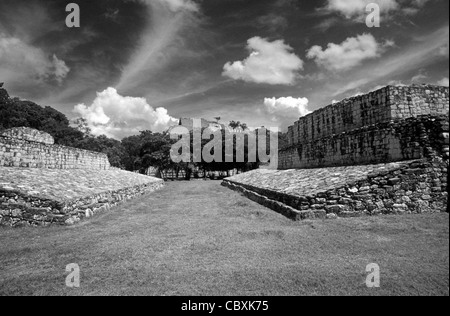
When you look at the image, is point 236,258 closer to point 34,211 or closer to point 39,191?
point 34,211

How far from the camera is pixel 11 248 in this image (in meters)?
6.13

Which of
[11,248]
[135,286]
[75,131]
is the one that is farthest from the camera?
[75,131]

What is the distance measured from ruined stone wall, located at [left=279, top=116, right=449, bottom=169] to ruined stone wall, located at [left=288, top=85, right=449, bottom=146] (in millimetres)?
833

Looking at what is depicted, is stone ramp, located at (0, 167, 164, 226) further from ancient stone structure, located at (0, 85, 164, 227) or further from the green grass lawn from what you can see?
the green grass lawn

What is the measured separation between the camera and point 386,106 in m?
11.5

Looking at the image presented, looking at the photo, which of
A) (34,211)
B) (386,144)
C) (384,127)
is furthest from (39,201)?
(384,127)

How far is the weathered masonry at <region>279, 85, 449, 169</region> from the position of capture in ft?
28.3

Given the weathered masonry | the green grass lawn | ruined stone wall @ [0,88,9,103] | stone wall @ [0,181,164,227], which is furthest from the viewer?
ruined stone wall @ [0,88,9,103]

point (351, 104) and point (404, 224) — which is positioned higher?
point (351, 104)

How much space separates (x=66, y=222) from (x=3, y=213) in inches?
74.7

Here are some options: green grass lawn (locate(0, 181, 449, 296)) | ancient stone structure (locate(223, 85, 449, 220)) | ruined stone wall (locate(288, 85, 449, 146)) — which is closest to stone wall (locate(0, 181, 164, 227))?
green grass lawn (locate(0, 181, 449, 296))

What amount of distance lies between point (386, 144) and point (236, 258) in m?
8.56
